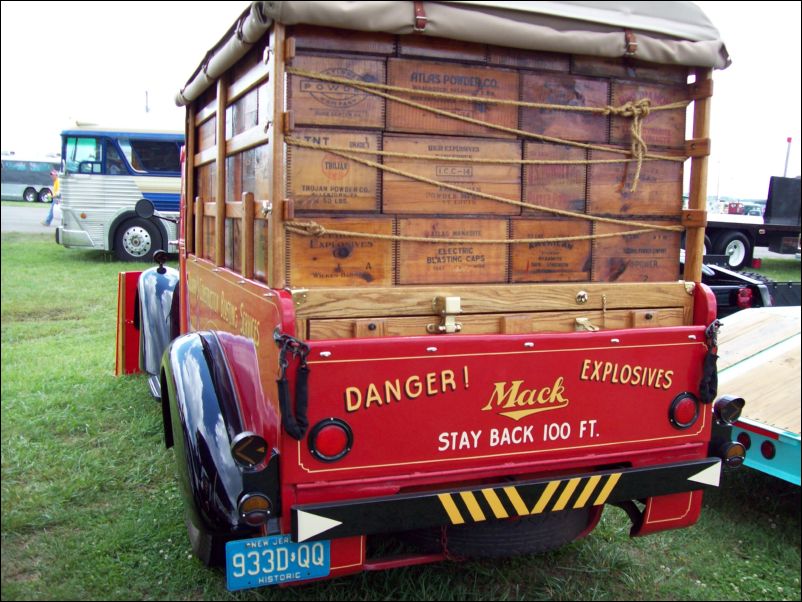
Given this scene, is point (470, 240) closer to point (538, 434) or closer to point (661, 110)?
point (538, 434)

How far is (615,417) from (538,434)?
340 mm

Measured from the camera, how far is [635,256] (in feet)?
10.2

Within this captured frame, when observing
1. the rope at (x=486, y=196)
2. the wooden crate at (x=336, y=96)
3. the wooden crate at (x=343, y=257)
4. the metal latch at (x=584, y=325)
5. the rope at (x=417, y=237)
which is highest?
the wooden crate at (x=336, y=96)

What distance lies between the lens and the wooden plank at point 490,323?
2.61 meters

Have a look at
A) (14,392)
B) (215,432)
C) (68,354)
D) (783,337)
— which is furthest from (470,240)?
(68,354)

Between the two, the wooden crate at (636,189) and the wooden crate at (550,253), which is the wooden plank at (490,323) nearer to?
the wooden crate at (550,253)

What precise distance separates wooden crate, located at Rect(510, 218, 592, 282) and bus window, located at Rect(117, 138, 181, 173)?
11.4 m

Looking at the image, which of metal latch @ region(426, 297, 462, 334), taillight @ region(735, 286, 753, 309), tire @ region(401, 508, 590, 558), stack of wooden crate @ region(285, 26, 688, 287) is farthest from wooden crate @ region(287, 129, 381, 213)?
taillight @ region(735, 286, 753, 309)

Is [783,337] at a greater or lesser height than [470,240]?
lesser

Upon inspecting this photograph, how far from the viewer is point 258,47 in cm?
282

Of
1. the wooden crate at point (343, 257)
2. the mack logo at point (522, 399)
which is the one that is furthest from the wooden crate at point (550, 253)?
the wooden crate at point (343, 257)

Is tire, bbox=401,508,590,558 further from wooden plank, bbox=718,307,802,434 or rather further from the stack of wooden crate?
wooden plank, bbox=718,307,802,434

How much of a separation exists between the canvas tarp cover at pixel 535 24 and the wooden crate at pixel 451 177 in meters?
0.37

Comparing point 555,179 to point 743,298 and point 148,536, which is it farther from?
point 743,298
